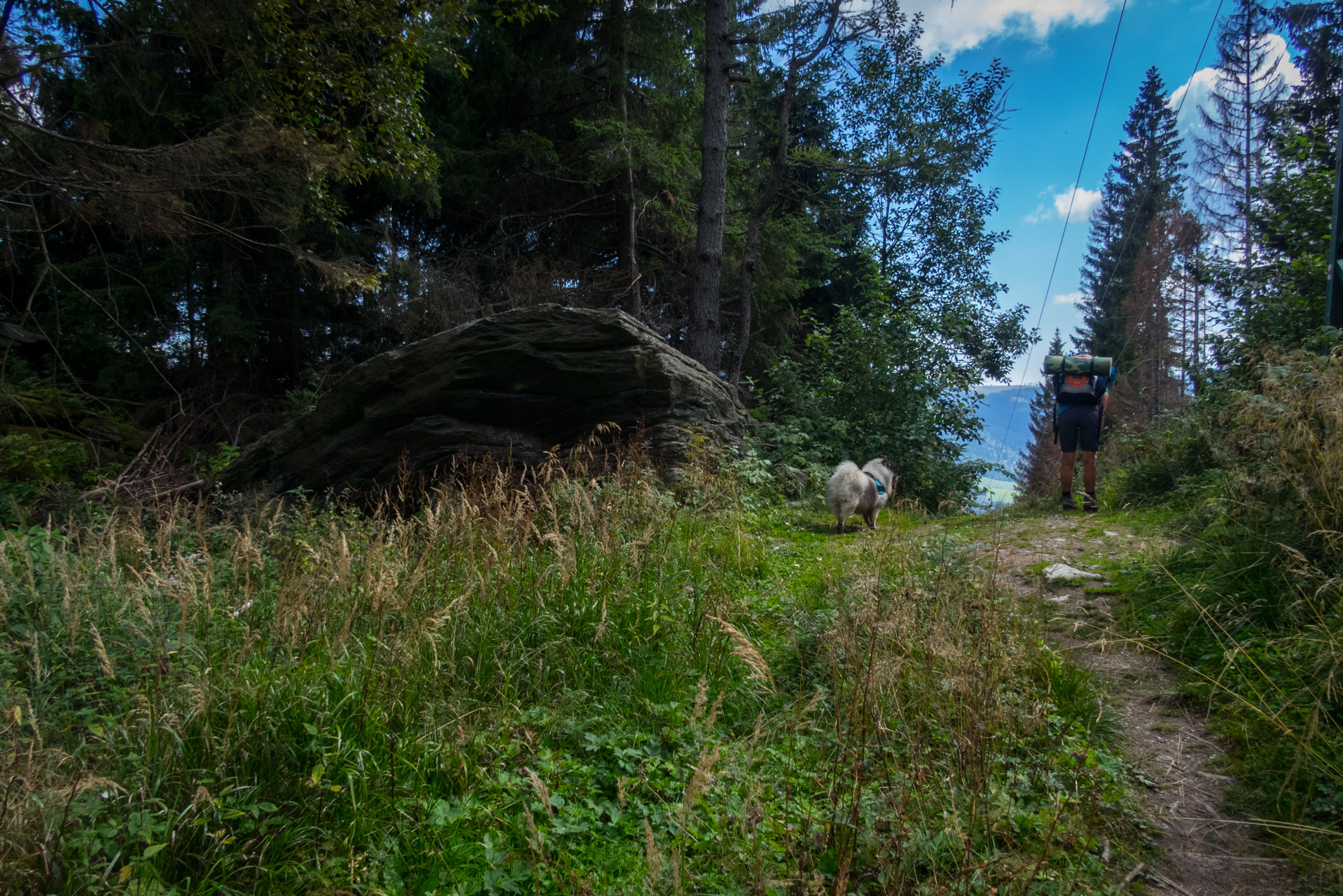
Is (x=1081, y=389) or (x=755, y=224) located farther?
(x=755, y=224)

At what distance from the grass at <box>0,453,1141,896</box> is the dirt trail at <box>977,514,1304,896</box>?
0.53 ft

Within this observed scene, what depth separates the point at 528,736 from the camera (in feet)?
8.11

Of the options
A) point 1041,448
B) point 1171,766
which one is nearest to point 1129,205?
point 1041,448

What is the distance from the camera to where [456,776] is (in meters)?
2.39

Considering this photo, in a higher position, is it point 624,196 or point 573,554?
point 624,196

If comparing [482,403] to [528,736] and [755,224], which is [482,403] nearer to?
[528,736]

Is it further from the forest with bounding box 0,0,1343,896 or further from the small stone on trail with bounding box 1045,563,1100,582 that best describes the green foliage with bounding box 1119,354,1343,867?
the small stone on trail with bounding box 1045,563,1100,582

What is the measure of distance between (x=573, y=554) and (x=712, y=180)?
31.2 feet

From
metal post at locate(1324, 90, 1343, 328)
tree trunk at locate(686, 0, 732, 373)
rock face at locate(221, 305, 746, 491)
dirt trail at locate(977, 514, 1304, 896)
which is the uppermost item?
tree trunk at locate(686, 0, 732, 373)

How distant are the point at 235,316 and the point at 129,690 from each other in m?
10.5

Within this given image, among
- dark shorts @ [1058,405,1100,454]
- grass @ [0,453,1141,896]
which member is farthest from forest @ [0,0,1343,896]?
dark shorts @ [1058,405,1100,454]

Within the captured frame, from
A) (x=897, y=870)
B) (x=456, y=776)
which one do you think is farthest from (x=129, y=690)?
(x=897, y=870)

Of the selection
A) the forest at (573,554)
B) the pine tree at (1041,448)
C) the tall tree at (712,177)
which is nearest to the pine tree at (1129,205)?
the pine tree at (1041,448)

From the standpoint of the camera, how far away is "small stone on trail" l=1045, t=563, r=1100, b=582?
16.2ft
